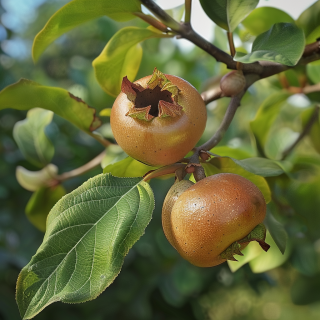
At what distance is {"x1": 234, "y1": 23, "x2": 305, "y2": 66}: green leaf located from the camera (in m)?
0.63

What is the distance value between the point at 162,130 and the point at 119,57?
0.41 meters

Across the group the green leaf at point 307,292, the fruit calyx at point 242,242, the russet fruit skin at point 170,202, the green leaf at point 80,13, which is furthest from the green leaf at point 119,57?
the green leaf at point 307,292

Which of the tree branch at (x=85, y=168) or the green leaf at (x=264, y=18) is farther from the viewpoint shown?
the tree branch at (x=85, y=168)

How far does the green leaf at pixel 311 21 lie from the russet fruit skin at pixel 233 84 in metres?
0.31

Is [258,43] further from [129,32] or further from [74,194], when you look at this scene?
[74,194]

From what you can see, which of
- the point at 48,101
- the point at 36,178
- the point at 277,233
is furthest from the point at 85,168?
the point at 277,233

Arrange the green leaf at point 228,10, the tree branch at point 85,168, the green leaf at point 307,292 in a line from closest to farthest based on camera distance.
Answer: the green leaf at point 228,10
the tree branch at point 85,168
the green leaf at point 307,292

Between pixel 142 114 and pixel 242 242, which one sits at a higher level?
pixel 142 114

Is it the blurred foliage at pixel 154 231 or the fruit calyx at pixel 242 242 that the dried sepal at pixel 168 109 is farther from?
the blurred foliage at pixel 154 231

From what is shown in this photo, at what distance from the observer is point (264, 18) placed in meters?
1.16

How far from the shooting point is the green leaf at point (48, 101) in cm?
83

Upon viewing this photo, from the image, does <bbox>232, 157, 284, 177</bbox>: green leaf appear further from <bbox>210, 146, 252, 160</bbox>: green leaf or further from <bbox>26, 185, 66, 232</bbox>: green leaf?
<bbox>26, 185, 66, 232</bbox>: green leaf

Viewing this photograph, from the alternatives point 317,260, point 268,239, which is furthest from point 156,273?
point 268,239

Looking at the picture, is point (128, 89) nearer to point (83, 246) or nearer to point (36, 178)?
point (83, 246)
